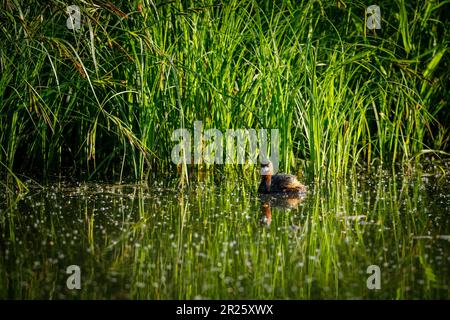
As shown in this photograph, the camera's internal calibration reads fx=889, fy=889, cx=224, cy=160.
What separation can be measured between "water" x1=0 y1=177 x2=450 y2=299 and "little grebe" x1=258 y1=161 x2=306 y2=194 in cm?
9

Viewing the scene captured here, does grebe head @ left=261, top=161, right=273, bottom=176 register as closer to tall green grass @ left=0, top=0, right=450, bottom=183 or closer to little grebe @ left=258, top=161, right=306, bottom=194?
little grebe @ left=258, top=161, right=306, bottom=194

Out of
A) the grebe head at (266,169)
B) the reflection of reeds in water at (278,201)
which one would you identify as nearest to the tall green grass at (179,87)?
the grebe head at (266,169)

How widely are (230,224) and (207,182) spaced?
133cm

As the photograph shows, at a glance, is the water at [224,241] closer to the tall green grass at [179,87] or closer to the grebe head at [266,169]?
the grebe head at [266,169]

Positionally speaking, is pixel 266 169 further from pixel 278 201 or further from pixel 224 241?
pixel 224 241

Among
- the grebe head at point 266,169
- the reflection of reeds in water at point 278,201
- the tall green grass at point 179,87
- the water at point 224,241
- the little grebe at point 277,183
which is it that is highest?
the tall green grass at point 179,87

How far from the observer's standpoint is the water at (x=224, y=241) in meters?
3.66

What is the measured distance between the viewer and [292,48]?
6324mm

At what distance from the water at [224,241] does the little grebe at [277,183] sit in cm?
9

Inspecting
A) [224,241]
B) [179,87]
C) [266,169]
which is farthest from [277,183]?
[224,241]

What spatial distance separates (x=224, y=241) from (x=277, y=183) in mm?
1384

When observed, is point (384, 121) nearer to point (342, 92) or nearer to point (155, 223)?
point (342, 92)

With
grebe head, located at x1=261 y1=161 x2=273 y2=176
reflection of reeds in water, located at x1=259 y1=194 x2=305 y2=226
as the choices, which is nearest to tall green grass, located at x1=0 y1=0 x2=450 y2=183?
grebe head, located at x1=261 y1=161 x2=273 y2=176
